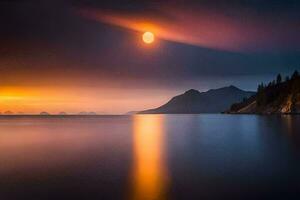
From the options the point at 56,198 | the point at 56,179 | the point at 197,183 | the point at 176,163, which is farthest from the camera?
the point at 176,163

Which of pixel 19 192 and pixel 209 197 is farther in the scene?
pixel 19 192

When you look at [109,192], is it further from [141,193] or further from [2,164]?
[2,164]

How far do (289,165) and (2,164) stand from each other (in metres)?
36.7

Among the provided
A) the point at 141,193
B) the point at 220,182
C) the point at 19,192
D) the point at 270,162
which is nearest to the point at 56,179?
the point at 19,192

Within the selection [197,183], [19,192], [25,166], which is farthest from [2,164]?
[197,183]

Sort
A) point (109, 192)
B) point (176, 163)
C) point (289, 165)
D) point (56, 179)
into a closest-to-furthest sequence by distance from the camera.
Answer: point (109, 192)
point (56, 179)
point (289, 165)
point (176, 163)

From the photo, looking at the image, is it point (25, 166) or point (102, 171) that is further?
point (25, 166)

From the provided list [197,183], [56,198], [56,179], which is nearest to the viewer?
[56,198]

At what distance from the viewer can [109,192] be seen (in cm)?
2044

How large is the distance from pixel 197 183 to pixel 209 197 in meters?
4.15

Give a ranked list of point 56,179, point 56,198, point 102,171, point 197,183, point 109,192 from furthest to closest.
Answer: point 102,171 → point 56,179 → point 197,183 → point 109,192 → point 56,198

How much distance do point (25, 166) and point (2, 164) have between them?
4.06 m

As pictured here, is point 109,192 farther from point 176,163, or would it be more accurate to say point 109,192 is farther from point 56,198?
→ point 176,163

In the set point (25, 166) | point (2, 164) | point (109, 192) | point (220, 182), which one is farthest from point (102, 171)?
point (2, 164)
